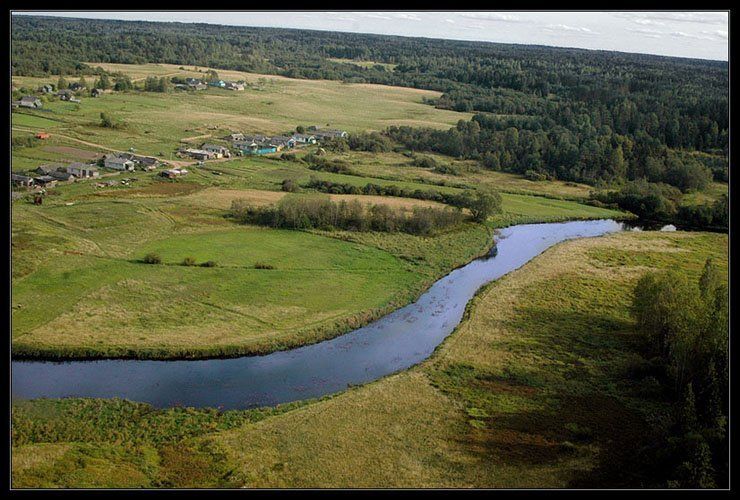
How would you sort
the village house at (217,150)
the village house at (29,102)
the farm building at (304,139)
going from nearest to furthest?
the village house at (217,150) → the village house at (29,102) → the farm building at (304,139)

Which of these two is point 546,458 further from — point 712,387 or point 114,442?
point 114,442

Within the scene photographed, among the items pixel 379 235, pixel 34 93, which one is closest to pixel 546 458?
pixel 379 235

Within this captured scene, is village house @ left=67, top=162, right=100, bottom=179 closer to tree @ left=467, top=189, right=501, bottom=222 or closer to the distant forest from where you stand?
the distant forest

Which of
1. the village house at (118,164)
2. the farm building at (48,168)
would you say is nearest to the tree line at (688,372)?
the village house at (118,164)

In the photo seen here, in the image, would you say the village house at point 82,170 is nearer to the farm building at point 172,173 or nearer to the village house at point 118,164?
the village house at point 118,164

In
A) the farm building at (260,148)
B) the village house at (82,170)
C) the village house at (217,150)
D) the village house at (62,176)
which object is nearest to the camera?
A: the village house at (62,176)

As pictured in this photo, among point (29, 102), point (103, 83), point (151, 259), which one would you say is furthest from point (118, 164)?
point (103, 83)

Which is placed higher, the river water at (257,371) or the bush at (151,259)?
the bush at (151,259)

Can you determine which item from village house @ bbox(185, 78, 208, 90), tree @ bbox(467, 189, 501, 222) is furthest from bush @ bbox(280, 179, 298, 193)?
village house @ bbox(185, 78, 208, 90)
